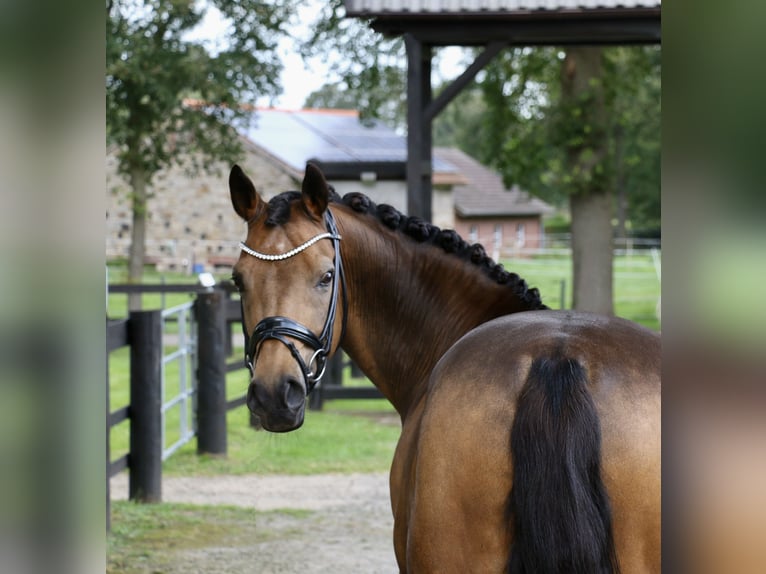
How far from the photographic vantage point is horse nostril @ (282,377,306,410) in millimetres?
2550

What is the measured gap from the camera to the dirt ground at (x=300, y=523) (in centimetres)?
562

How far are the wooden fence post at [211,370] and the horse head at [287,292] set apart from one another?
214 inches

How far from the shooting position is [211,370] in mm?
8227

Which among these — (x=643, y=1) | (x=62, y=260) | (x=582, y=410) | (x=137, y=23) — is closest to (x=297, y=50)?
(x=137, y=23)

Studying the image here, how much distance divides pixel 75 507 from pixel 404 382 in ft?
7.34

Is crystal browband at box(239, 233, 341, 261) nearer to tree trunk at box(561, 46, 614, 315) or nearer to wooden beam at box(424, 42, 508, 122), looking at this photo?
wooden beam at box(424, 42, 508, 122)

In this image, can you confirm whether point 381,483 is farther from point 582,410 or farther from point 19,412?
point 19,412

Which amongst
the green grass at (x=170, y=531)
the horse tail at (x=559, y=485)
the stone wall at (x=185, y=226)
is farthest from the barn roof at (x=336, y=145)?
the horse tail at (x=559, y=485)

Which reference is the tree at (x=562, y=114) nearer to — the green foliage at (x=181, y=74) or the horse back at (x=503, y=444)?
the green foliage at (x=181, y=74)

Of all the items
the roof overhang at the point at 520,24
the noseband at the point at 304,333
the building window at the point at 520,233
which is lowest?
the noseband at the point at 304,333

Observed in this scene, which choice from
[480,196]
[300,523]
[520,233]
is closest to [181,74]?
[300,523]

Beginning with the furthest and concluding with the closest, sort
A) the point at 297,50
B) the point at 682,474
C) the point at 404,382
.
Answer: the point at 297,50
the point at 404,382
the point at 682,474

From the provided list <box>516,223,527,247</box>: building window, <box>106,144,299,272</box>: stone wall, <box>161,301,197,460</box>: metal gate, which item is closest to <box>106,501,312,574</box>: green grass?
<box>161,301,197,460</box>: metal gate

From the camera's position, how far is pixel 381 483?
7875mm
